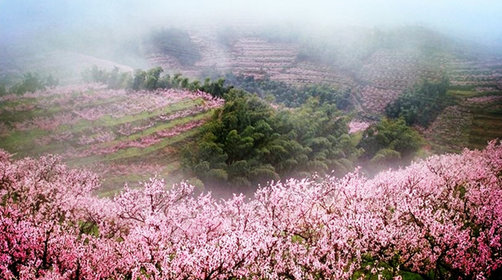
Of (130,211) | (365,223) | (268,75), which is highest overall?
(365,223)

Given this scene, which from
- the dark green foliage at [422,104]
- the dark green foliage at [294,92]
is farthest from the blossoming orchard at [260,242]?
the dark green foliage at [294,92]

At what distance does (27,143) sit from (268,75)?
2131 inches

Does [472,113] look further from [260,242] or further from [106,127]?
[260,242]

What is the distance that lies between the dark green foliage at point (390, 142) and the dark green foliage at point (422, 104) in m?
10.5

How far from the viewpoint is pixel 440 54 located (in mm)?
74750

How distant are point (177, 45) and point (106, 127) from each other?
56654mm

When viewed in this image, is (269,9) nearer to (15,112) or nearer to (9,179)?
Result: (15,112)

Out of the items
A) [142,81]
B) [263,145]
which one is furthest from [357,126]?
[142,81]

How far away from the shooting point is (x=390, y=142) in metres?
47.1

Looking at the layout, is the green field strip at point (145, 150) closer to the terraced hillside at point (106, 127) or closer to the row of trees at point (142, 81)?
the terraced hillside at point (106, 127)

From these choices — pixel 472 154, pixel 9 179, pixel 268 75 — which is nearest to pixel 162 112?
pixel 9 179

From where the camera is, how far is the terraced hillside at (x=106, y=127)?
30594 millimetres

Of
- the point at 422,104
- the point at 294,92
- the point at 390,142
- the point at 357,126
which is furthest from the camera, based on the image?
the point at 294,92

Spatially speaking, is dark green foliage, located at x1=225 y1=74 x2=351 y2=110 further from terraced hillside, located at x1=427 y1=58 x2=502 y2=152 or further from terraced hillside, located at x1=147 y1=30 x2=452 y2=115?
terraced hillside, located at x1=427 y1=58 x2=502 y2=152
